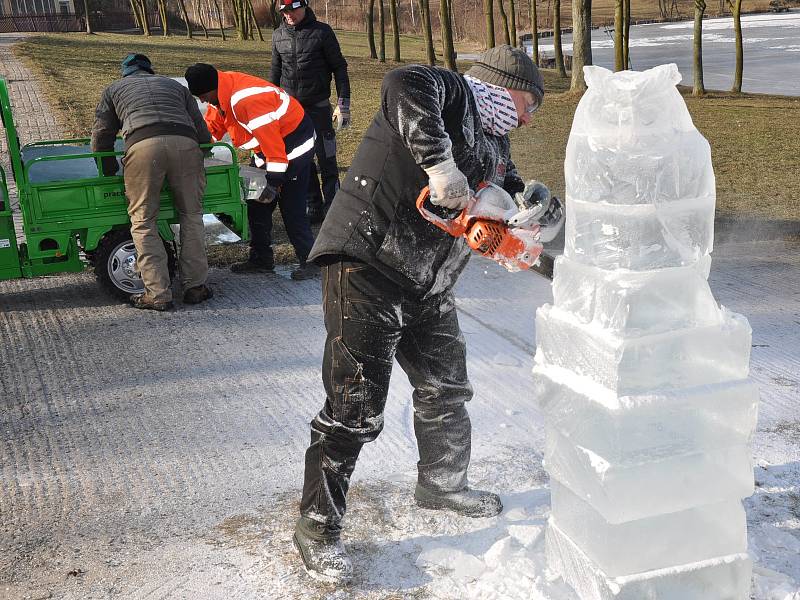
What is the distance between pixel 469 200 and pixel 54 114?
12514mm

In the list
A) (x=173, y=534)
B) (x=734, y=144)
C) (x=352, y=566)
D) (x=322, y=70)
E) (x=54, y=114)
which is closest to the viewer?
(x=352, y=566)

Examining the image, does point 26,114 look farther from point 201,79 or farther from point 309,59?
point 201,79

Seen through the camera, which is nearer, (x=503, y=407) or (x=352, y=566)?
(x=352, y=566)

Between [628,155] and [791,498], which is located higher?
[628,155]

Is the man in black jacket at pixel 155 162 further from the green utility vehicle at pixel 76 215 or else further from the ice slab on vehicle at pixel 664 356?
the ice slab on vehicle at pixel 664 356

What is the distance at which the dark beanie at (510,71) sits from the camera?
2.99 metres

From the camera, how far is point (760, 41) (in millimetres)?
34156

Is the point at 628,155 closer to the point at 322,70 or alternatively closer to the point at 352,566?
the point at 352,566

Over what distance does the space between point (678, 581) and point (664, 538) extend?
150 millimetres

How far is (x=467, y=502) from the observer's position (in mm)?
3377

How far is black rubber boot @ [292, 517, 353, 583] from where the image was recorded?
9.76 ft

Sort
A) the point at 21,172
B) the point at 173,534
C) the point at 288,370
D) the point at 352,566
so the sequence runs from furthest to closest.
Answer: the point at 21,172 → the point at 288,370 → the point at 173,534 → the point at 352,566

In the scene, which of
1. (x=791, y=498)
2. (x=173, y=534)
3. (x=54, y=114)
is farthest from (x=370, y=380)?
(x=54, y=114)

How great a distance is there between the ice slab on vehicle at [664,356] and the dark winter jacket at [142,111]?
11.7 feet
